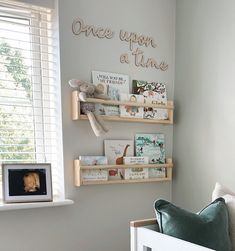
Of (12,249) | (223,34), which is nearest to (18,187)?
(12,249)

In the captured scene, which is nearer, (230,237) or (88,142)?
(230,237)

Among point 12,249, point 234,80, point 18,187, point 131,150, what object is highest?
point 234,80

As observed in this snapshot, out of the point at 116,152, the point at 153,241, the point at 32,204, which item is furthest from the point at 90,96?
the point at 153,241

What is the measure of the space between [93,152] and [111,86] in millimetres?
439

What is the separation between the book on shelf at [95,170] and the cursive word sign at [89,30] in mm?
763

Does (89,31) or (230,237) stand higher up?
(89,31)

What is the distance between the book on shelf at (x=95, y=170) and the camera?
6.22ft

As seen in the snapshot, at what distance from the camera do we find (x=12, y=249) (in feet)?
5.67

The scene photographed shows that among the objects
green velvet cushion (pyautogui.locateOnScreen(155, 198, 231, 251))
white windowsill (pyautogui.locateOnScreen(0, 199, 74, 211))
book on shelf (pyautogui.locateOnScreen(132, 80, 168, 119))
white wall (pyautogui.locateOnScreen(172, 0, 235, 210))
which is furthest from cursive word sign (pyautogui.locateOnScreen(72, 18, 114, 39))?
green velvet cushion (pyautogui.locateOnScreen(155, 198, 231, 251))

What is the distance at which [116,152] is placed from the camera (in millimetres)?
2061

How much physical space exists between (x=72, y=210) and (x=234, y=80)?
125cm

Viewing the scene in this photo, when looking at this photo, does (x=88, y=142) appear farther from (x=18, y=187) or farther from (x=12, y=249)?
(x=12, y=249)

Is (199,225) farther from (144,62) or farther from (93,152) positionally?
(144,62)

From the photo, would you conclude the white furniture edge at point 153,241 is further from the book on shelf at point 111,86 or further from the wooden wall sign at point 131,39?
the wooden wall sign at point 131,39
